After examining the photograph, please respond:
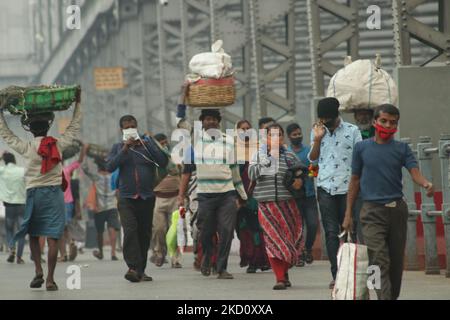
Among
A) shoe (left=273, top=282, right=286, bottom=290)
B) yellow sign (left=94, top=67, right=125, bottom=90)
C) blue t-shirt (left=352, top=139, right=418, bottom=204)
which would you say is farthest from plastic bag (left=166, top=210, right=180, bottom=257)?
yellow sign (left=94, top=67, right=125, bottom=90)

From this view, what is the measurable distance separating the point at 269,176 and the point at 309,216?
512 cm

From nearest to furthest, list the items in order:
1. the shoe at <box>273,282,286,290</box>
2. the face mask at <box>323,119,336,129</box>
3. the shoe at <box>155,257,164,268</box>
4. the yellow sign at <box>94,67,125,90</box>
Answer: the face mask at <box>323,119,336,129</box>, the shoe at <box>273,282,286,290</box>, the shoe at <box>155,257,164,268</box>, the yellow sign at <box>94,67,125,90</box>

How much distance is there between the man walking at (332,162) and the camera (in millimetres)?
13664

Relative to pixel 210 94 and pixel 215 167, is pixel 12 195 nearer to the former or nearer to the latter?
pixel 215 167

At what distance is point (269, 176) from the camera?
14859 millimetres

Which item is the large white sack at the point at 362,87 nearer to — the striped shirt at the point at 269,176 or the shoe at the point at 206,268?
the striped shirt at the point at 269,176

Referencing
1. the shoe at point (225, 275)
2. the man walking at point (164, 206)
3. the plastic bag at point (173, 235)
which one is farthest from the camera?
the man walking at point (164, 206)

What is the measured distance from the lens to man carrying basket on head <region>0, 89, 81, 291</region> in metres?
14.8

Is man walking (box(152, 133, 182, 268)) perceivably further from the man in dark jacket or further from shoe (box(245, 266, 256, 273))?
the man in dark jacket

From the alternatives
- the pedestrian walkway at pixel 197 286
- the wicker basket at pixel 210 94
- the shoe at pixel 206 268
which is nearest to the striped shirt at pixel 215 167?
the wicker basket at pixel 210 94

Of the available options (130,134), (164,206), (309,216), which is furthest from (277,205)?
(164,206)

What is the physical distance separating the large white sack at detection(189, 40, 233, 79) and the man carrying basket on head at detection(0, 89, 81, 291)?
2.07 meters

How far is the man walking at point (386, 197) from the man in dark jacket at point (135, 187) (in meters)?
5.10

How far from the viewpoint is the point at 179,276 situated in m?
17.8
